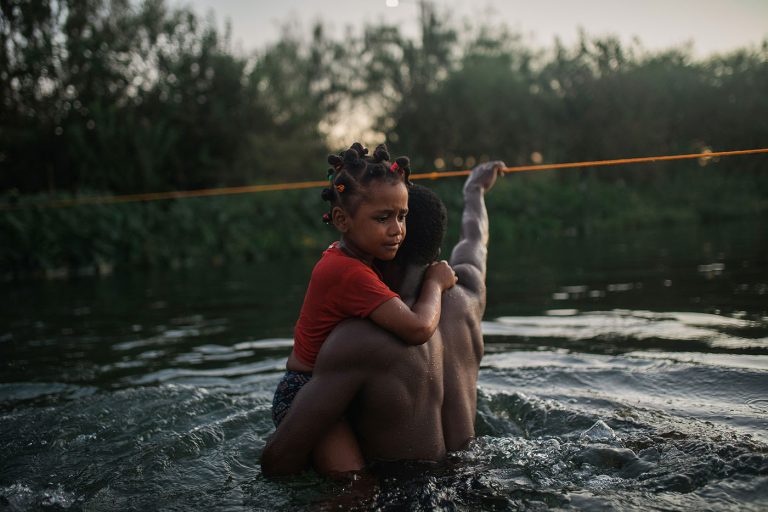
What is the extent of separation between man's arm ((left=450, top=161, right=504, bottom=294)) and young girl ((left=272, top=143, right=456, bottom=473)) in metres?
0.45

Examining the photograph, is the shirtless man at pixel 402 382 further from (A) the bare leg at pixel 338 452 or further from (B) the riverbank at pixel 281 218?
(B) the riverbank at pixel 281 218

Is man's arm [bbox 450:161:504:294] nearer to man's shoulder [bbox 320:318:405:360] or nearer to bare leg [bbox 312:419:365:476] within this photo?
man's shoulder [bbox 320:318:405:360]

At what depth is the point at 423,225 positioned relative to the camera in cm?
338

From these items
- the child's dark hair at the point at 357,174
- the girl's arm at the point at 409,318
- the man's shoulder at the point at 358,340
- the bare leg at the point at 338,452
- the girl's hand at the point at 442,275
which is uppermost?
the child's dark hair at the point at 357,174

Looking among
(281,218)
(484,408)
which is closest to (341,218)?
(484,408)

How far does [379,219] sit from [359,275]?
10.9 inches

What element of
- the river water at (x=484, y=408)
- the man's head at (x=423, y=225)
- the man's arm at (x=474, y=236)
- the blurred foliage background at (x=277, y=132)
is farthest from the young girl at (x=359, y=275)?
the blurred foliage background at (x=277, y=132)

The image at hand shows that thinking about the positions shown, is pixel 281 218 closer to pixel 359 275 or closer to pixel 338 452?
pixel 338 452

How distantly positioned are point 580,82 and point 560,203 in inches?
420

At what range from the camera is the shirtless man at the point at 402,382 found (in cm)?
307

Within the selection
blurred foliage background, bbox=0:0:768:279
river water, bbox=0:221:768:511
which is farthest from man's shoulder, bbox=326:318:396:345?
blurred foliage background, bbox=0:0:768:279

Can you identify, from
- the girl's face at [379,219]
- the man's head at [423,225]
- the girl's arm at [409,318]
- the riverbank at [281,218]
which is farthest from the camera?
the riverbank at [281,218]

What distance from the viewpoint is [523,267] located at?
14.9m

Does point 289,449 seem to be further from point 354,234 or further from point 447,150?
point 447,150
